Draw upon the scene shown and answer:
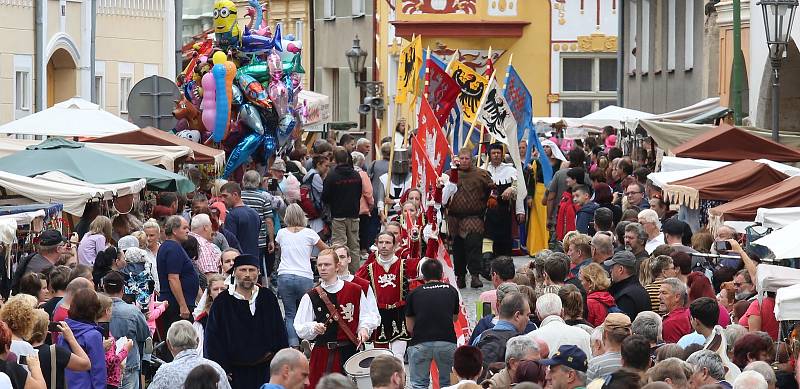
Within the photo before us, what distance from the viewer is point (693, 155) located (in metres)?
21.4

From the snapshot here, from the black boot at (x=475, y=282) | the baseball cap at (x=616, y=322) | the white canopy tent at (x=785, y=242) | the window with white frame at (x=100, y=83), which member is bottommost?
the black boot at (x=475, y=282)

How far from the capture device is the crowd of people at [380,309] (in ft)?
34.5

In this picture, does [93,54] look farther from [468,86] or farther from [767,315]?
[767,315]

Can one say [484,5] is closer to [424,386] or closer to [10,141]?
[10,141]

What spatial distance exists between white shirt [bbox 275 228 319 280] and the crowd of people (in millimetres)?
13

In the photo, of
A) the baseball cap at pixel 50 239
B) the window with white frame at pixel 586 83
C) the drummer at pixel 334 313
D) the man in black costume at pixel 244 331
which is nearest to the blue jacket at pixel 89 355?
the man in black costume at pixel 244 331

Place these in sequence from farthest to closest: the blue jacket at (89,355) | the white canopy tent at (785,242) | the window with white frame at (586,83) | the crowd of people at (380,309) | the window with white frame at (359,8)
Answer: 1. the window with white frame at (359,8)
2. the window with white frame at (586,83)
3. the white canopy tent at (785,242)
4. the blue jacket at (89,355)
5. the crowd of people at (380,309)

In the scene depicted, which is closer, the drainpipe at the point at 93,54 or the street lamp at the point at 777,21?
the street lamp at the point at 777,21

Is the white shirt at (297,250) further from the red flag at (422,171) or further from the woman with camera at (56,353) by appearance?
the woman with camera at (56,353)

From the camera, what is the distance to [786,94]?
2731 centimetres

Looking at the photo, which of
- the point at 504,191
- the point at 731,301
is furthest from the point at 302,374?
the point at 504,191

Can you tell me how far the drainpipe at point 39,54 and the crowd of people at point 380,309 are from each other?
13.2 meters

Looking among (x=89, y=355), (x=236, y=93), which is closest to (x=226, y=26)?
(x=236, y=93)

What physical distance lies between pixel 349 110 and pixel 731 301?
41.1 metres
